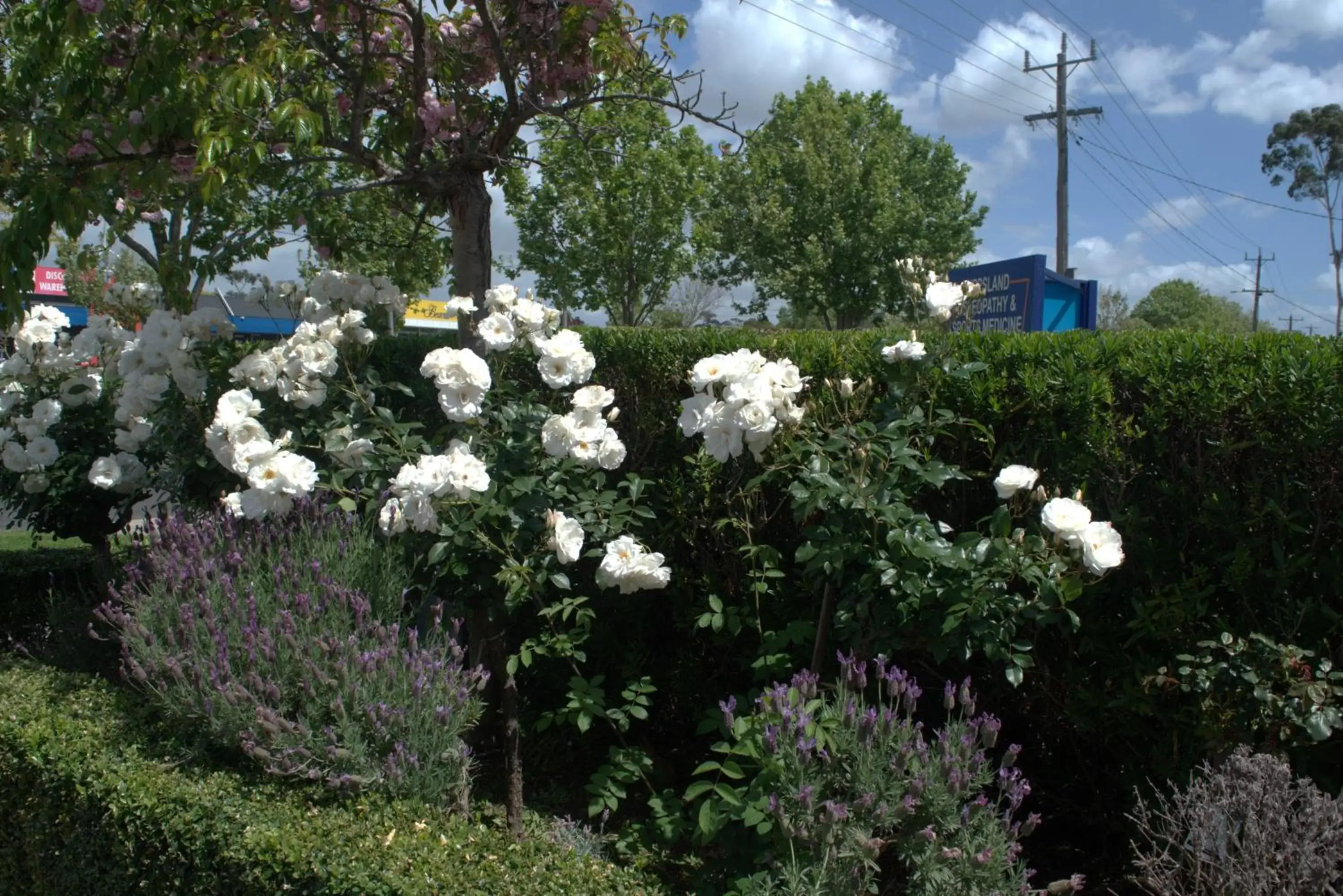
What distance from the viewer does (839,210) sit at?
101ft

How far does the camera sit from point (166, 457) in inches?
214

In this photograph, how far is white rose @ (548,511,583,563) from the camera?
3.56 metres

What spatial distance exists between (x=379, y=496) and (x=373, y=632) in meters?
0.76

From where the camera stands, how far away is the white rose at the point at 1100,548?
2.89 meters

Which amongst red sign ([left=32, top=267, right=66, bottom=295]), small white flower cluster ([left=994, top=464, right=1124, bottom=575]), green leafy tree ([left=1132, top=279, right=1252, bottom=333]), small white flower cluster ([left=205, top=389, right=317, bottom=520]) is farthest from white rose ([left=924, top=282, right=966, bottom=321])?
green leafy tree ([left=1132, top=279, right=1252, bottom=333])

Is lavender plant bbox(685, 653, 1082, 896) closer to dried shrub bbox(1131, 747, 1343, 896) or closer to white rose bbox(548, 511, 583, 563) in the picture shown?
dried shrub bbox(1131, 747, 1343, 896)

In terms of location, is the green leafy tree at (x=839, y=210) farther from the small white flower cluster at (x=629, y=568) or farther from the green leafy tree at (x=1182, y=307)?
the green leafy tree at (x=1182, y=307)

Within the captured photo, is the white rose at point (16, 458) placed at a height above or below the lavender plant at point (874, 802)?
above

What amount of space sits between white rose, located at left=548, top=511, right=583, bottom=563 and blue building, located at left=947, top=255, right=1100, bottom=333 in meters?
4.20

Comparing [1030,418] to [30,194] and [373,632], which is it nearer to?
[373,632]

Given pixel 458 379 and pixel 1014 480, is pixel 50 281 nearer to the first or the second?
pixel 458 379

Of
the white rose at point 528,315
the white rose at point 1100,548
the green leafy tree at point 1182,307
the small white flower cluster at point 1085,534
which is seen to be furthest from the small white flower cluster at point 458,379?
the green leafy tree at point 1182,307

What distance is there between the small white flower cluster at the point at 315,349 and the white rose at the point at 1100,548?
310 centimetres

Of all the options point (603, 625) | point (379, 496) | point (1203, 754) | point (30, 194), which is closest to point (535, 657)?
point (603, 625)
